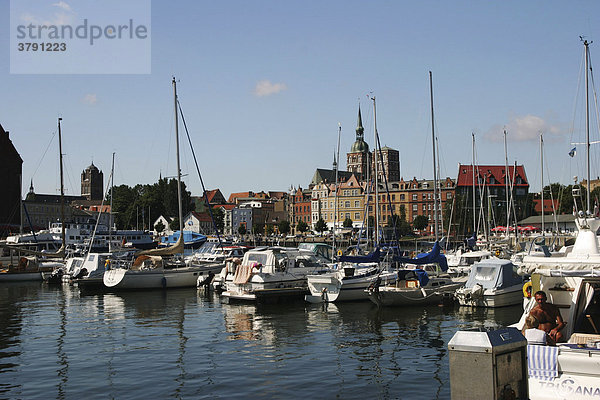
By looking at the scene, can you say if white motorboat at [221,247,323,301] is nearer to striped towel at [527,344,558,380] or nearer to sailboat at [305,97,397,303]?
sailboat at [305,97,397,303]

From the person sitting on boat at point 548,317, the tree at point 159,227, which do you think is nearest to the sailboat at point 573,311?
the person sitting on boat at point 548,317

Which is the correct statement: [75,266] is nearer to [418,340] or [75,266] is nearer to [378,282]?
[378,282]

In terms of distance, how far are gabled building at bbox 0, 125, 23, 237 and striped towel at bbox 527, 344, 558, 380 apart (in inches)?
4229

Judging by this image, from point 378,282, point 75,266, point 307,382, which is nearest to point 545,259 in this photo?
point 307,382

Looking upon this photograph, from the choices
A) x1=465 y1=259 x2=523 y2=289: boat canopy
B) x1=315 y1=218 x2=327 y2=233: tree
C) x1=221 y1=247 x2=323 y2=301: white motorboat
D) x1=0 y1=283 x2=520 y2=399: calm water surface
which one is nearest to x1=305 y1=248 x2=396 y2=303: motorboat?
x1=0 y1=283 x2=520 y2=399: calm water surface

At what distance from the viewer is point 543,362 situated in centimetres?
1104

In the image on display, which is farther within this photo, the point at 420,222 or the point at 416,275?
the point at 420,222

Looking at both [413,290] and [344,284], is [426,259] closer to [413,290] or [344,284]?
[413,290]

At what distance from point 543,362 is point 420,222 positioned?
13243cm

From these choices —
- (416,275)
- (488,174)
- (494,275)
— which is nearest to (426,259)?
(416,275)

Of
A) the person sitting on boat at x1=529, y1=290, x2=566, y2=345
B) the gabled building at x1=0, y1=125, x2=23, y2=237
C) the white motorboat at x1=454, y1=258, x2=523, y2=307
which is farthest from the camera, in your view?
the gabled building at x1=0, y1=125, x2=23, y2=237

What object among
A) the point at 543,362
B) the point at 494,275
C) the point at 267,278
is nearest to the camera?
the point at 543,362

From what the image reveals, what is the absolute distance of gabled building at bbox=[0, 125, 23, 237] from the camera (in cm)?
10688

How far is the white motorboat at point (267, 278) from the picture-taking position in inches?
1276
